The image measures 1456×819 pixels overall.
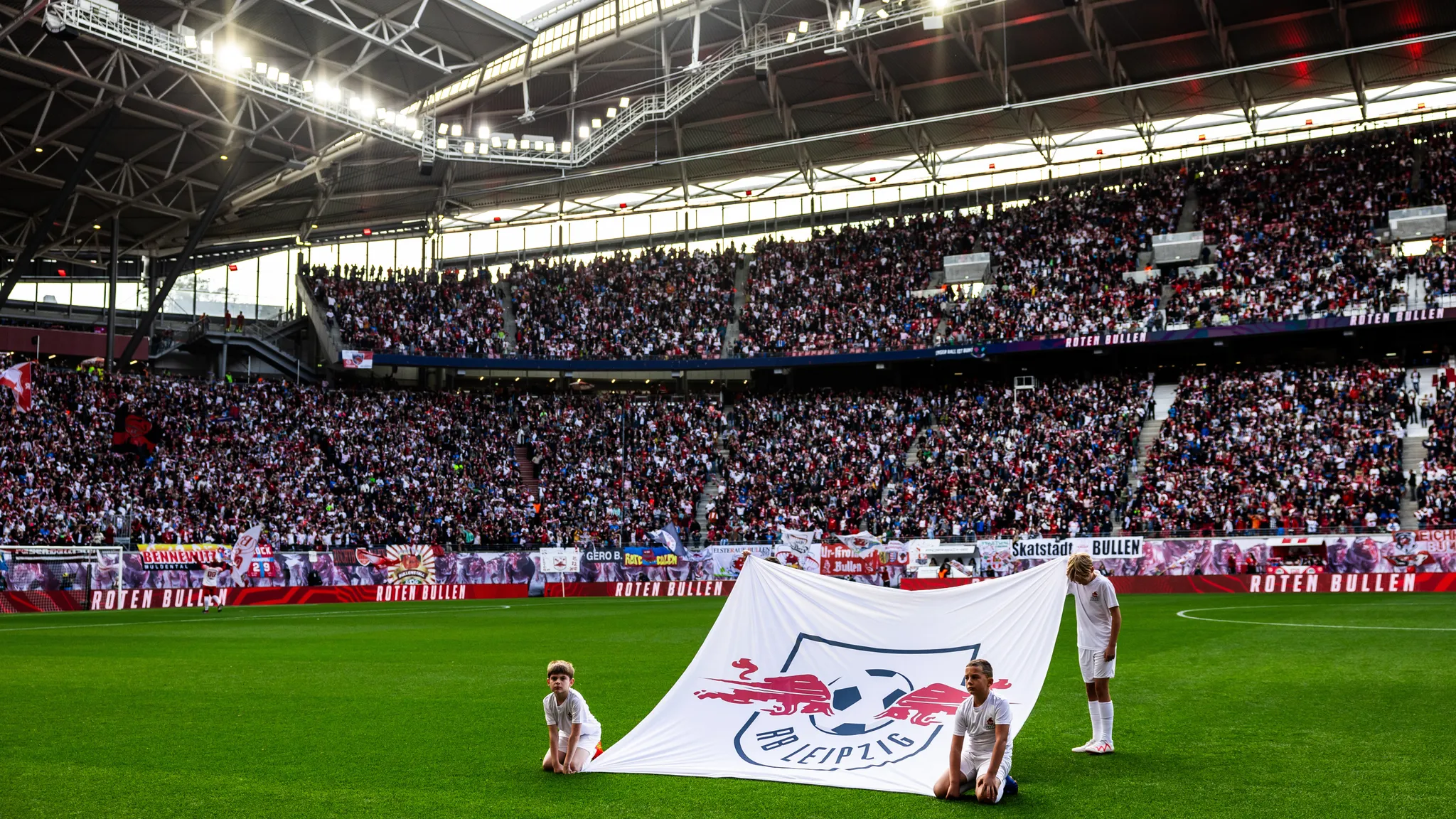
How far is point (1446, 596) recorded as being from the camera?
3166 centimetres

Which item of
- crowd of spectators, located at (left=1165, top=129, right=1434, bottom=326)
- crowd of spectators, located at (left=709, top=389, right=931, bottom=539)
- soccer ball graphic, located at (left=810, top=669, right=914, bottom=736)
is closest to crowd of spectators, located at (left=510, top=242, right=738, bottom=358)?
crowd of spectators, located at (left=709, top=389, right=931, bottom=539)

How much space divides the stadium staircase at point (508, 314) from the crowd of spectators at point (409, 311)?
27 cm

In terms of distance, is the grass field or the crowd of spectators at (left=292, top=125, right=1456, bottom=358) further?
the crowd of spectators at (left=292, top=125, right=1456, bottom=358)

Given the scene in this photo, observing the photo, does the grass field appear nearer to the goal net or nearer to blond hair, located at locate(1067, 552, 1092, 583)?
blond hair, located at locate(1067, 552, 1092, 583)

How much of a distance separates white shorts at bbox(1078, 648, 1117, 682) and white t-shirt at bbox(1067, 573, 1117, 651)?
4 cm

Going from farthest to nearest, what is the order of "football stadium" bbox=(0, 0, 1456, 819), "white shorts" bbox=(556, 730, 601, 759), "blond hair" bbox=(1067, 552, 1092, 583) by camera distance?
"football stadium" bbox=(0, 0, 1456, 819) → "blond hair" bbox=(1067, 552, 1092, 583) → "white shorts" bbox=(556, 730, 601, 759)

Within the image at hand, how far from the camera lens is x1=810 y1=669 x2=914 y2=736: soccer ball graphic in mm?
10164

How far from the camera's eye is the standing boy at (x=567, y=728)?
984 centimetres

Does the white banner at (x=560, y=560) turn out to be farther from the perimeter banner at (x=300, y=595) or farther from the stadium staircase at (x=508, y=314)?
the stadium staircase at (x=508, y=314)

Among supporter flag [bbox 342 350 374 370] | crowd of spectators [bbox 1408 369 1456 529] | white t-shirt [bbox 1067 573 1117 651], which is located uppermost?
supporter flag [bbox 342 350 374 370]

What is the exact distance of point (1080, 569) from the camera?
34.7 ft

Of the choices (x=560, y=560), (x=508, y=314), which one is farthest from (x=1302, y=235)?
(x=508, y=314)

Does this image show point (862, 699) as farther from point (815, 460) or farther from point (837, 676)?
point (815, 460)

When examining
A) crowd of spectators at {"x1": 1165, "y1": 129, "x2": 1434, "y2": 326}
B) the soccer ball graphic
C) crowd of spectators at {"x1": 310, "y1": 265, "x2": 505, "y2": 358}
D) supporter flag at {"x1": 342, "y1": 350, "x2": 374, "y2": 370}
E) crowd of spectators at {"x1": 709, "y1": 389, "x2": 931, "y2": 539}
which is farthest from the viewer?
crowd of spectators at {"x1": 310, "y1": 265, "x2": 505, "y2": 358}
